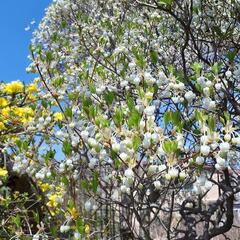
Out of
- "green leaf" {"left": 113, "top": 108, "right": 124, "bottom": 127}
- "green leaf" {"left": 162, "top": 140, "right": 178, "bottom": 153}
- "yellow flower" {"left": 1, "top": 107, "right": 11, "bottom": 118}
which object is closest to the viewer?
"green leaf" {"left": 162, "top": 140, "right": 178, "bottom": 153}

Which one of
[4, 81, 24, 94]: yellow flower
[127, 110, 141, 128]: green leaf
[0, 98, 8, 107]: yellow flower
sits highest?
[4, 81, 24, 94]: yellow flower

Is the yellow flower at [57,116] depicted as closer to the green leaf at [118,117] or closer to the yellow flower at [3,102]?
the yellow flower at [3,102]

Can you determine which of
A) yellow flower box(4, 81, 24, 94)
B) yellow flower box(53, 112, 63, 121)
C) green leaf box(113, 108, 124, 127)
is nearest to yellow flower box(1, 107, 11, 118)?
yellow flower box(4, 81, 24, 94)

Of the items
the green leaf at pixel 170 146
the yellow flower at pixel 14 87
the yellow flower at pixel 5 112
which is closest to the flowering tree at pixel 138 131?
the green leaf at pixel 170 146

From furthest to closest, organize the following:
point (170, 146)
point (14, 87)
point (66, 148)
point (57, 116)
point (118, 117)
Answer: point (14, 87) < point (57, 116) < point (66, 148) < point (118, 117) < point (170, 146)

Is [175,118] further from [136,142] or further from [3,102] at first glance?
[3,102]

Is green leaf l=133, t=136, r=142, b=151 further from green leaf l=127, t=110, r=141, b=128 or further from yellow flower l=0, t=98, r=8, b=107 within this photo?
yellow flower l=0, t=98, r=8, b=107

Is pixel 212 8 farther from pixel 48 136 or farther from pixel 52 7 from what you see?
pixel 52 7

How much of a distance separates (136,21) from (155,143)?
10.8 ft

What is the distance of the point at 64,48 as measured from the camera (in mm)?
4484

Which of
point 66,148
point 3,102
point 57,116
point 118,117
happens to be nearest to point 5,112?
point 3,102

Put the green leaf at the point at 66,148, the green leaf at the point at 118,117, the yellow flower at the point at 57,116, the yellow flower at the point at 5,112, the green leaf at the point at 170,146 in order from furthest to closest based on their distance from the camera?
1. the yellow flower at the point at 5,112
2. the yellow flower at the point at 57,116
3. the green leaf at the point at 66,148
4. the green leaf at the point at 118,117
5. the green leaf at the point at 170,146

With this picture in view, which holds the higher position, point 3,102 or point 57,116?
point 3,102

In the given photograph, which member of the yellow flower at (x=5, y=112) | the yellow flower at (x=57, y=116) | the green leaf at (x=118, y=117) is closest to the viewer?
the green leaf at (x=118, y=117)
